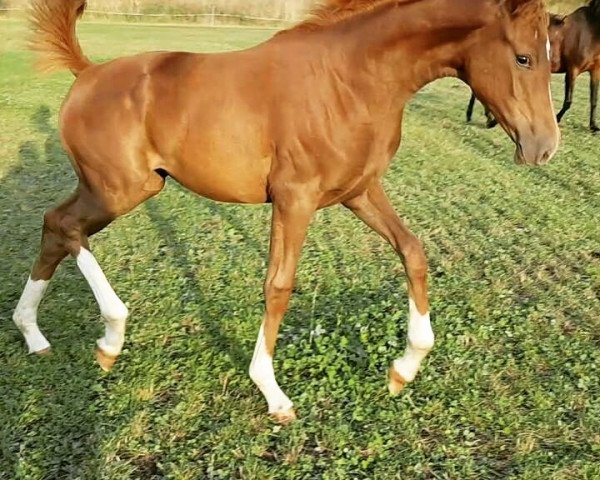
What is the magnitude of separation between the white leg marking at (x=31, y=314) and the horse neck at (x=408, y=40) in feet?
6.57

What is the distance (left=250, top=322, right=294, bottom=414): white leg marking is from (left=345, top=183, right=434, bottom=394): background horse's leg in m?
0.54

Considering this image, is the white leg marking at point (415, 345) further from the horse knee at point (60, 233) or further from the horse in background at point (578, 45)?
the horse in background at point (578, 45)

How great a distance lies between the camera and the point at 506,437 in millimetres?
2881

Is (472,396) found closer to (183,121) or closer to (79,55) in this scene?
(183,121)

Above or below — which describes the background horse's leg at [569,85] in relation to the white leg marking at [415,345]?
below

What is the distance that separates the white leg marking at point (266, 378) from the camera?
298 cm

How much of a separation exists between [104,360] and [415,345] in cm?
153

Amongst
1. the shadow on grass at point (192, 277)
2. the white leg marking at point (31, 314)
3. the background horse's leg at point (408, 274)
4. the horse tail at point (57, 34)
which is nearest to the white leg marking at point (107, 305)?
the white leg marking at point (31, 314)

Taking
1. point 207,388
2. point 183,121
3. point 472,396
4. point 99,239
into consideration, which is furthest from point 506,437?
point 99,239

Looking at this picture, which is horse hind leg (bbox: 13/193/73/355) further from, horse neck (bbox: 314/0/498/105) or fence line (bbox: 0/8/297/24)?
fence line (bbox: 0/8/297/24)

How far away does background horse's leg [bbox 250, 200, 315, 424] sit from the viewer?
2859mm

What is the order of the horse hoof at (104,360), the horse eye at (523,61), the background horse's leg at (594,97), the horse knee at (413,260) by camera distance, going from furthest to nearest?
the background horse's leg at (594,97), the horse hoof at (104,360), the horse knee at (413,260), the horse eye at (523,61)

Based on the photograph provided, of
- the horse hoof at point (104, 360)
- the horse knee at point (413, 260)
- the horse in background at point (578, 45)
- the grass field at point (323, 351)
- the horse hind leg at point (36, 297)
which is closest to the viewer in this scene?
the grass field at point (323, 351)

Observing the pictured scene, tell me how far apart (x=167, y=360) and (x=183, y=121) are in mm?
1260
